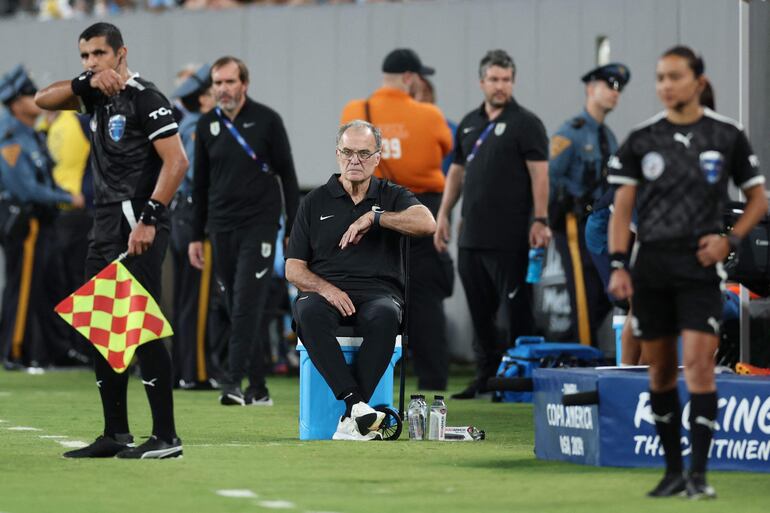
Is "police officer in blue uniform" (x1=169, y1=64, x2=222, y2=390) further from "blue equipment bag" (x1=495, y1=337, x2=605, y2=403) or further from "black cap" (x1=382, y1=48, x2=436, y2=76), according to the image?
"blue equipment bag" (x1=495, y1=337, x2=605, y2=403)

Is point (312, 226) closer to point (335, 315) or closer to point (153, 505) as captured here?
point (335, 315)

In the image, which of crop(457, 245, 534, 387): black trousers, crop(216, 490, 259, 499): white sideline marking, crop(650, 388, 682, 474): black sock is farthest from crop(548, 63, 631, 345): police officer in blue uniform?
crop(216, 490, 259, 499): white sideline marking

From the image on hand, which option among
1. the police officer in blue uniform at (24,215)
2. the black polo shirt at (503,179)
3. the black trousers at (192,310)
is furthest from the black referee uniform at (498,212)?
the police officer in blue uniform at (24,215)

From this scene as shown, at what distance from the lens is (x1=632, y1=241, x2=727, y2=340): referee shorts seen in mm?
6152

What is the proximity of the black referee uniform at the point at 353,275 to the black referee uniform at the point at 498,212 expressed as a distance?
2415mm

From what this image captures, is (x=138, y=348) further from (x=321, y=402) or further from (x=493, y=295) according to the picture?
(x=493, y=295)

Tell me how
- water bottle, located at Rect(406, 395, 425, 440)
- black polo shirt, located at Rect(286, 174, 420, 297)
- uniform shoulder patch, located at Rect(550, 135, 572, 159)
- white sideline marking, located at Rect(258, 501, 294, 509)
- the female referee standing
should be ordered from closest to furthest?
white sideline marking, located at Rect(258, 501, 294, 509), the female referee standing, water bottle, located at Rect(406, 395, 425, 440), black polo shirt, located at Rect(286, 174, 420, 297), uniform shoulder patch, located at Rect(550, 135, 572, 159)

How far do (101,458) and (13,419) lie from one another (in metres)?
2.46

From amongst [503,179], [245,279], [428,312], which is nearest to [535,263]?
[503,179]

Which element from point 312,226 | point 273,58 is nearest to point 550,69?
point 273,58

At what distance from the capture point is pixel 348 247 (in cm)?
870

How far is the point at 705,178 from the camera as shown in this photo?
243 inches

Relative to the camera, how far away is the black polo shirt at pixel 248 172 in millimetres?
10719

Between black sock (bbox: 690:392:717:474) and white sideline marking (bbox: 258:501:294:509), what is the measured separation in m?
1.45
